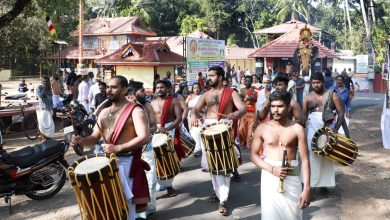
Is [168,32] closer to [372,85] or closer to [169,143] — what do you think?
[372,85]

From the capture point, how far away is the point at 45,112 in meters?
11.2

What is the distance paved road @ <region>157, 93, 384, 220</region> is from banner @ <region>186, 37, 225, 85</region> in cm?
1206

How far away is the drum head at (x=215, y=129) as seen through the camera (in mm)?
5697

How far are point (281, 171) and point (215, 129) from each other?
6.20 ft

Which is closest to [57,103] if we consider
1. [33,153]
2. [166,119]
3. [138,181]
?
[33,153]

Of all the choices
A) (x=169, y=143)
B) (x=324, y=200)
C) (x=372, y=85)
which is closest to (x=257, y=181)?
(x=324, y=200)

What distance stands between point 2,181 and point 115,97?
276 cm

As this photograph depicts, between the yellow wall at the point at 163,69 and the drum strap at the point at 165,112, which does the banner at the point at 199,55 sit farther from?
the drum strap at the point at 165,112

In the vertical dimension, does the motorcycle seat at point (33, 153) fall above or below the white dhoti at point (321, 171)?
above

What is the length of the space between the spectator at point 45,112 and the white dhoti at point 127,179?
7330 millimetres

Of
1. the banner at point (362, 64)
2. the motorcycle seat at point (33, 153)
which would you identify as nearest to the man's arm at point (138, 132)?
the motorcycle seat at point (33, 153)

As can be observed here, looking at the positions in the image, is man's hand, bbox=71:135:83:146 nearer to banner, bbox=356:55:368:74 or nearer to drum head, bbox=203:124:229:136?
drum head, bbox=203:124:229:136

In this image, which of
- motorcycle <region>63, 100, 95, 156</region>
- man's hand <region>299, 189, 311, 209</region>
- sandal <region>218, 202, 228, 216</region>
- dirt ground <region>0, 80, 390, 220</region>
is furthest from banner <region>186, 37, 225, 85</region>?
man's hand <region>299, 189, 311, 209</region>

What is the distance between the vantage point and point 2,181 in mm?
6098
